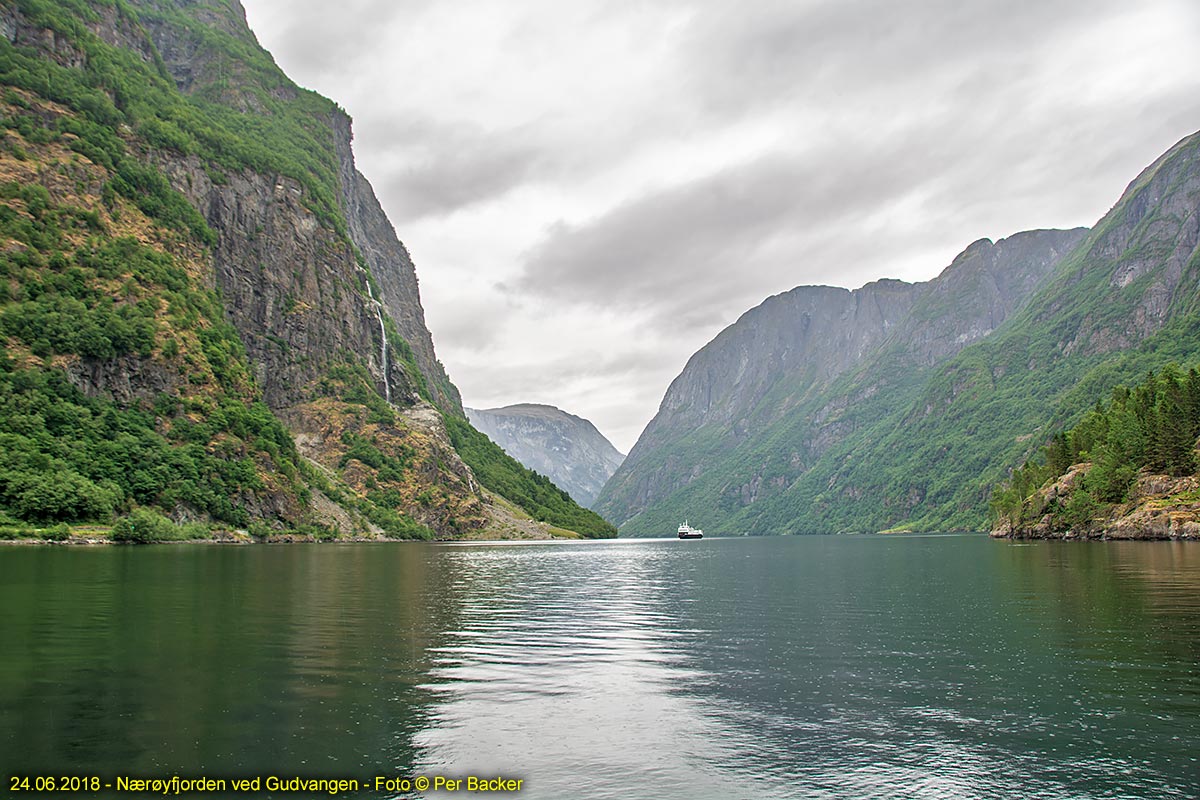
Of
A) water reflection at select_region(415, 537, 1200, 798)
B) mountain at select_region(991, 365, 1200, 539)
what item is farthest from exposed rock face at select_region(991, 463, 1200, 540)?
water reflection at select_region(415, 537, 1200, 798)

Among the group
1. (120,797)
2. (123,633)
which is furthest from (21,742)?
(123,633)

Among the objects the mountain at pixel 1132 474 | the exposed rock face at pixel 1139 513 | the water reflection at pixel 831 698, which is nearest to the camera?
the water reflection at pixel 831 698

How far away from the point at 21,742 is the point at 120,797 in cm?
502

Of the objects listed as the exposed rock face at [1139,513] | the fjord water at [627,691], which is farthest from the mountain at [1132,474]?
the fjord water at [627,691]

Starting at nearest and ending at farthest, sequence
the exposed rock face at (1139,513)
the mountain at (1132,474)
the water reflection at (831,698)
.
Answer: the water reflection at (831,698) → the exposed rock face at (1139,513) → the mountain at (1132,474)

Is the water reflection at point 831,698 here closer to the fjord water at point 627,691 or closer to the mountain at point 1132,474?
the fjord water at point 627,691

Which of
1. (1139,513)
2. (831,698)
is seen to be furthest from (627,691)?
(1139,513)

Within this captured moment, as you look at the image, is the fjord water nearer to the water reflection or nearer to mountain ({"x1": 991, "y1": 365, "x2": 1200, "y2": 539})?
the water reflection

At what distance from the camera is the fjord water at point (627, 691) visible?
19.0 m

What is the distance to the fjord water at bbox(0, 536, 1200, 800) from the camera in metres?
19.0

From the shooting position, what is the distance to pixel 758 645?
37438 mm

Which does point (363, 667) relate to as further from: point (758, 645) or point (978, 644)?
point (978, 644)

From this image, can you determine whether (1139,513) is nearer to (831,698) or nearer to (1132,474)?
(1132,474)

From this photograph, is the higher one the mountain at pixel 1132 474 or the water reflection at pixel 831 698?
the mountain at pixel 1132 474
